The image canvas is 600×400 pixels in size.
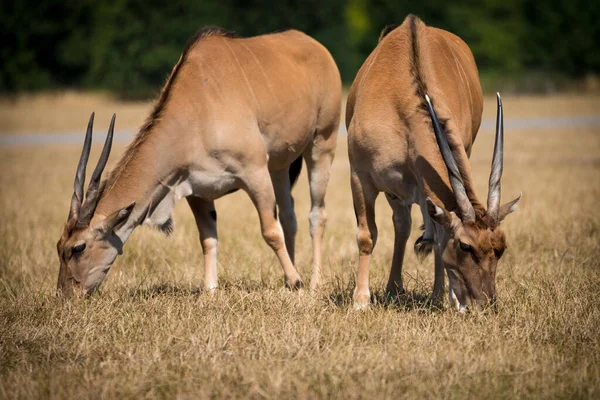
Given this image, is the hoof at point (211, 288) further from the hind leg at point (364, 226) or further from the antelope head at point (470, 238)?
the antelope head at point (470, 238)

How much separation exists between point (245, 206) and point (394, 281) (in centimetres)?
559

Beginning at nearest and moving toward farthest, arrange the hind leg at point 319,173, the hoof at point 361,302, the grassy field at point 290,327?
the grassy field at point 290,327, the hoof at point 361,302, the hind leg at point 319,173

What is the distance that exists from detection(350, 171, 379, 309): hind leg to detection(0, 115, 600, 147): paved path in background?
19.7 m

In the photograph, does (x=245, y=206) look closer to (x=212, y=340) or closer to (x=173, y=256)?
(x=173, y=256)

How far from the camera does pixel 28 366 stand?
5.32 metres

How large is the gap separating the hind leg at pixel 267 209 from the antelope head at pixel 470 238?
1.88m

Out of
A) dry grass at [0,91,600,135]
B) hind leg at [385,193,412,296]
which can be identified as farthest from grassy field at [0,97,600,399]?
dry grass at [0,91,600,135]

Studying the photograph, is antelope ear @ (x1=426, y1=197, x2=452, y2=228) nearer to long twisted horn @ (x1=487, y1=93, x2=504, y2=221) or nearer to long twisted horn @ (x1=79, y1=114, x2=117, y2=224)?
long twisted horn @ (x1=487, y1=93, x2=504, y2=221)

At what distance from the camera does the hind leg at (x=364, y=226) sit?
6.87m

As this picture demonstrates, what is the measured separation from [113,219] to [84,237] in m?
0.26

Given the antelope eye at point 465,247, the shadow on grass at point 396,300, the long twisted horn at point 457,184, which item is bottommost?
the shadow on grass at point 396,300

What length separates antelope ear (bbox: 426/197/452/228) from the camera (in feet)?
19.2

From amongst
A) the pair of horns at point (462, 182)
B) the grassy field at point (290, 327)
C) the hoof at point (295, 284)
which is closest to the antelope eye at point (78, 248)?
the grassy field at point (290, 327)

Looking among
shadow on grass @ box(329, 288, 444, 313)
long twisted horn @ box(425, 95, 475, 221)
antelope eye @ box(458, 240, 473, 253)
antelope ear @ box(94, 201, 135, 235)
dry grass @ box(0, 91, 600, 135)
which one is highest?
long twisted horn @ box(425, 95, 475, 221)
